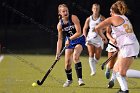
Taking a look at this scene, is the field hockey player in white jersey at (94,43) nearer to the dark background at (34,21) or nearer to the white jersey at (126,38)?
the white jersey at (126,38)

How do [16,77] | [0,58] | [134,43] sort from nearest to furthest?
[134,43], [16,77], [0,58]

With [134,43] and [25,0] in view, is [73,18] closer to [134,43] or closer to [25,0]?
[134,43]

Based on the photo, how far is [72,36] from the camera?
10266 millimetres

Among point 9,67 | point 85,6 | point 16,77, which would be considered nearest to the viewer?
point 16,77

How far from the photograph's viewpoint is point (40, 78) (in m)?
11.8

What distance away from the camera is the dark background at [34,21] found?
20266 millimetres

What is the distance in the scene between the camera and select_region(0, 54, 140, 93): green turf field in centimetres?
979

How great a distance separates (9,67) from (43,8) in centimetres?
695

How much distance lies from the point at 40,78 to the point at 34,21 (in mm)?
9023

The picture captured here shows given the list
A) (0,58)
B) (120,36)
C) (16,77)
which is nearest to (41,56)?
(0,58)

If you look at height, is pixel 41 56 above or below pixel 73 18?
below

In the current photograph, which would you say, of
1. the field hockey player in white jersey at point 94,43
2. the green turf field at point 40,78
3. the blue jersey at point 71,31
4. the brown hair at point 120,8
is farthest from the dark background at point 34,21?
the brown hair at point 120,8

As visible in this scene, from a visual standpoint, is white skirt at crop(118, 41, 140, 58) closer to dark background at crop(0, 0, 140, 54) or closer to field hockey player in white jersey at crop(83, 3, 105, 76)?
field hockey player in white jersey at crop(83, 3, 105, 76)

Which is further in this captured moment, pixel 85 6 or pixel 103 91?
pixel 85 6
